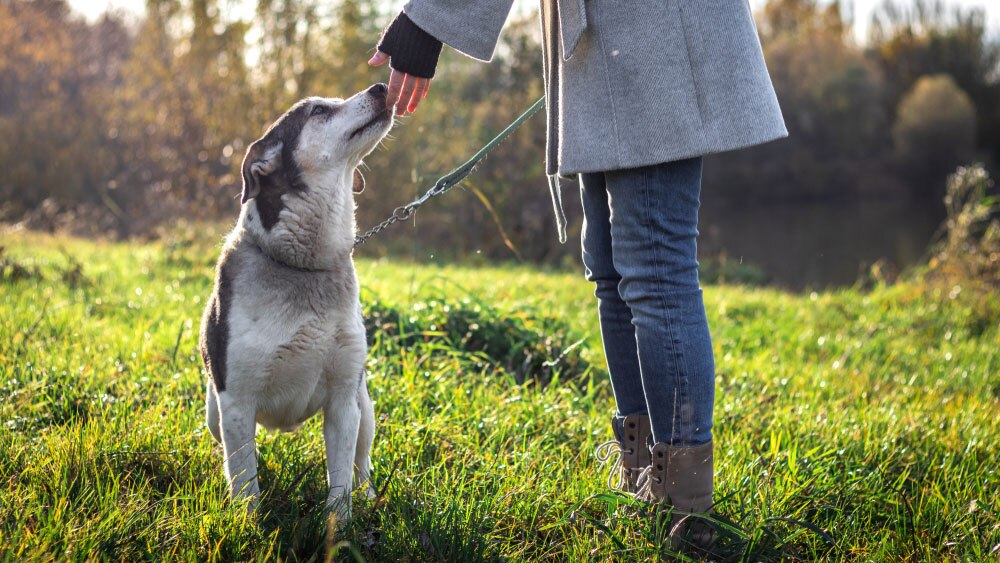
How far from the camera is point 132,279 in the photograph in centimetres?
653

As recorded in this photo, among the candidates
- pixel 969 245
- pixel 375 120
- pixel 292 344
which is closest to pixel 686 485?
pixel 292 344

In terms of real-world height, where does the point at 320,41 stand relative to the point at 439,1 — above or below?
above

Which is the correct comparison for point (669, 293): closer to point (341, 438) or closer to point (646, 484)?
point (646, 484)

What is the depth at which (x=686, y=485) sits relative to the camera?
2270 millimetres

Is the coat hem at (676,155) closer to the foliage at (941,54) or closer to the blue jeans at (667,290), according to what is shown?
the blue jeans at (667,290)

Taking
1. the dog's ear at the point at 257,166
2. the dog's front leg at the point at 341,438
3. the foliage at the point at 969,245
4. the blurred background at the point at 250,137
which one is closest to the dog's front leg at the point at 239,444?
the dog's front leg at the point at 341,438

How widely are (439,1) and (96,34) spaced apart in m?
23.2

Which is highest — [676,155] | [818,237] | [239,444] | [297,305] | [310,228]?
[676,155]

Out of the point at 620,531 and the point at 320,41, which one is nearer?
the point at 620,531

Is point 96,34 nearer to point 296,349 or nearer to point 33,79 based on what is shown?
point 33,79

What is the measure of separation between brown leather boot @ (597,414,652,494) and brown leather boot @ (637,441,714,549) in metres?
0.23

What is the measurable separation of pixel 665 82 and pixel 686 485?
114 cm

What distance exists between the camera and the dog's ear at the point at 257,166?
265cm

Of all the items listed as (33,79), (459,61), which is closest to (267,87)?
(459,61)
